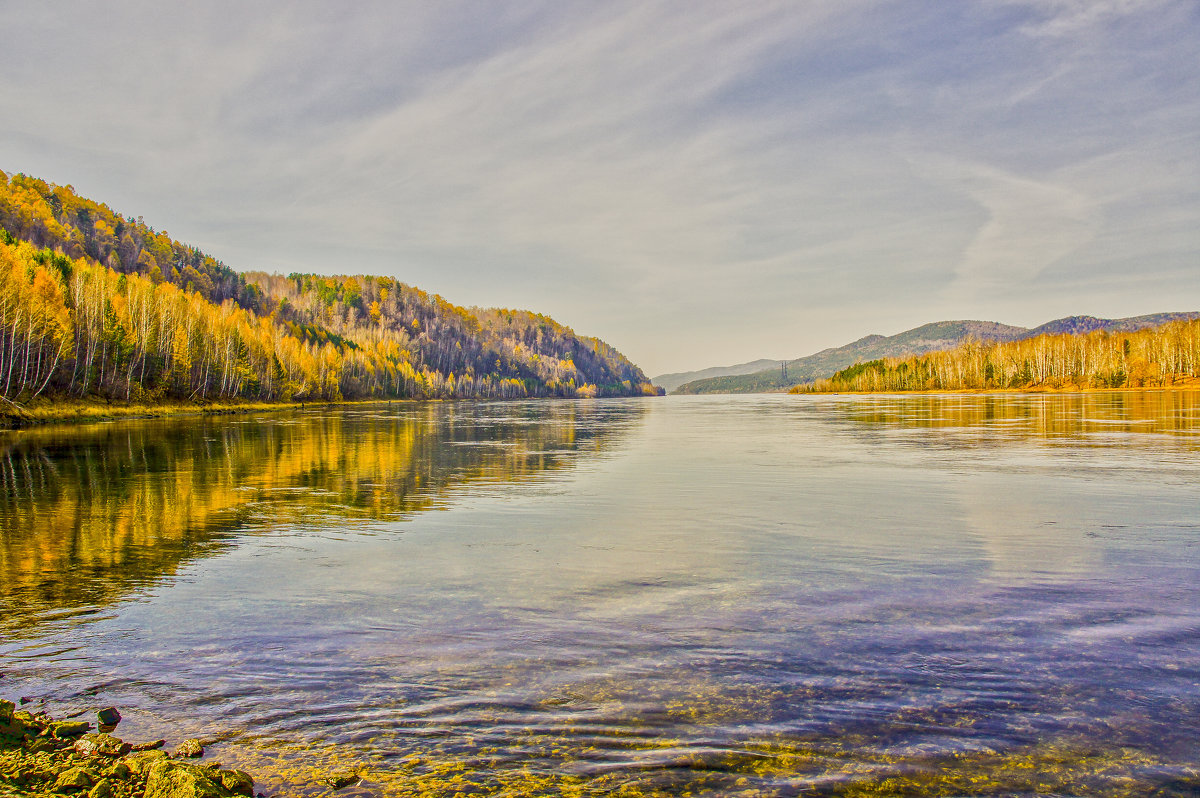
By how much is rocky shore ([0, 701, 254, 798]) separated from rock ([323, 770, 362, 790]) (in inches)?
19.8

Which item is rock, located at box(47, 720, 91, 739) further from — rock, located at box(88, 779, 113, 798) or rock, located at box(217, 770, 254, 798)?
rock, located at box(217, 770, 254, 798)

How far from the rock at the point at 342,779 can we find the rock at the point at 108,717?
235 centimetres

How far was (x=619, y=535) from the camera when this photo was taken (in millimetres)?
14109

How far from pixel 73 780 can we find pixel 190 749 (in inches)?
30.7

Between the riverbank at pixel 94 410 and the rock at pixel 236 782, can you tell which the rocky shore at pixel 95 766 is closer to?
the rock at pixel 236 782

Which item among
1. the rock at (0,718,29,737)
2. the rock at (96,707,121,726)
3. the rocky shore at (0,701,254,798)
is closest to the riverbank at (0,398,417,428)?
the rock at (96,707,121,726)

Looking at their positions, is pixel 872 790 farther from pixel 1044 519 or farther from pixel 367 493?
pixel 367 493

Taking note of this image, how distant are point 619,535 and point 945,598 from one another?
6377mm

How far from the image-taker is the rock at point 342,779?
4.91 m

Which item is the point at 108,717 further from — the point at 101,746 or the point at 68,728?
the point at 101,746

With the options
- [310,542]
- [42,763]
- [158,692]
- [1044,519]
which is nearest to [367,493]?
[310,542]

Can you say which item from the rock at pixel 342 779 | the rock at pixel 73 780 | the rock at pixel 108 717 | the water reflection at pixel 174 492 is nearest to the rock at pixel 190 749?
the rock at pixel 73 780

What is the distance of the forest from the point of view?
14000cm

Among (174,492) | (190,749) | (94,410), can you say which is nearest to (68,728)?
(190,749)
